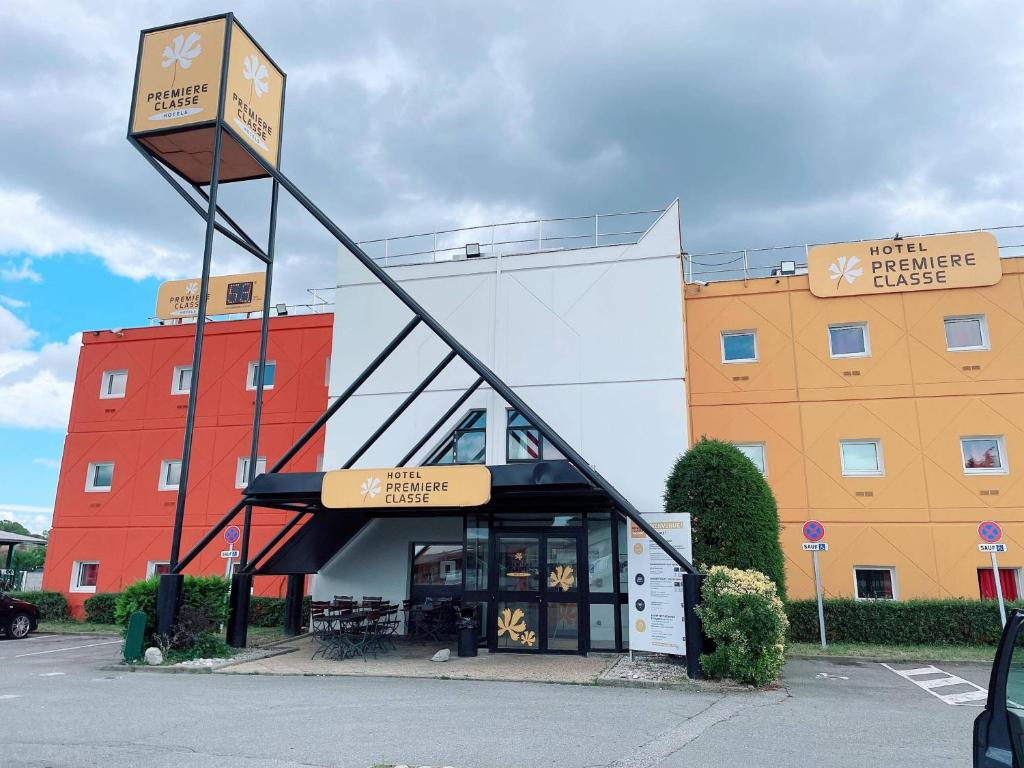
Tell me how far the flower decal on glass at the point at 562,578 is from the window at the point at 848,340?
326 inches

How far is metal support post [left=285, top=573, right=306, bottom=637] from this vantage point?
48.4 feet

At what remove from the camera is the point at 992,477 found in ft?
48.1

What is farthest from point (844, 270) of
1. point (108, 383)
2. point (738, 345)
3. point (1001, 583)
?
point (108, 383)

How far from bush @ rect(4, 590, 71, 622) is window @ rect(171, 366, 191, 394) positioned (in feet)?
19.7

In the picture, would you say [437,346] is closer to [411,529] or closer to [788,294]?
[411,529]

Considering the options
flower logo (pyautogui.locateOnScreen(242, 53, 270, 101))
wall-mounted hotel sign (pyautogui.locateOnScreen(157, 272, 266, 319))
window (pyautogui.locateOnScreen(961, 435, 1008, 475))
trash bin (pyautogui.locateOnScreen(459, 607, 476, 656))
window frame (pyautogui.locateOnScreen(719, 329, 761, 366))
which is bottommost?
trash bin (pyautogui.locateOnScreen(459, 607, 476, 656))

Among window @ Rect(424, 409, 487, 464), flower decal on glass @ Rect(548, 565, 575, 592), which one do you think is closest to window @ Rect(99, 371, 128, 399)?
window @ Rect(424, 409, 487, 464)

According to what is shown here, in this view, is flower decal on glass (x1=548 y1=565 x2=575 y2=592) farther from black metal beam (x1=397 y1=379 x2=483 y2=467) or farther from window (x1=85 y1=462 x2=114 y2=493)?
window (x1=85 y1=462 x2=114 y2=493)

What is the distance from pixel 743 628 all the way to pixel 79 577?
17.8 m

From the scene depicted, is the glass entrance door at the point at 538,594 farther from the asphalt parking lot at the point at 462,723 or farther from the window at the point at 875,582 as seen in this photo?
the window at the point at 875,582

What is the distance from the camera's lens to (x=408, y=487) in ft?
36.6

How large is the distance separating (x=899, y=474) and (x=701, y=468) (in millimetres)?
6736

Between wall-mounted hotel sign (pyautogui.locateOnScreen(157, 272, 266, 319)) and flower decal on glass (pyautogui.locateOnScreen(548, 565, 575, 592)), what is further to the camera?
wall-mounted hotel sign (pyautogui.locateOnScreen(157, 272, 266, 319))

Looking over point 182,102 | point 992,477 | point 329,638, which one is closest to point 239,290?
point 182,102
